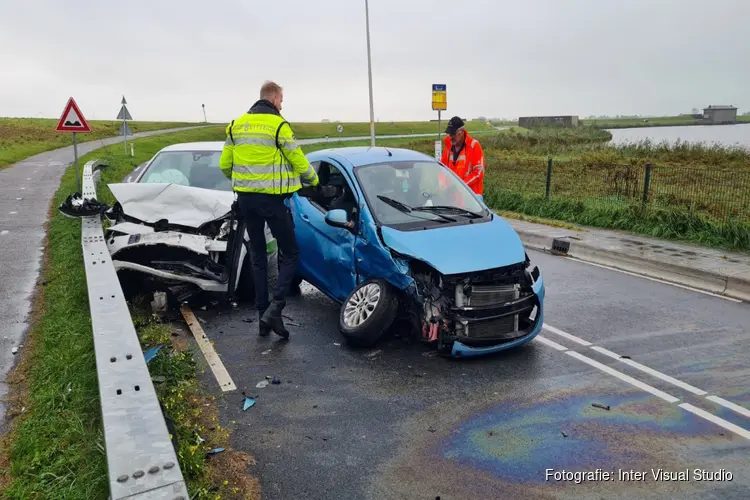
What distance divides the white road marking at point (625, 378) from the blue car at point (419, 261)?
0.44 m

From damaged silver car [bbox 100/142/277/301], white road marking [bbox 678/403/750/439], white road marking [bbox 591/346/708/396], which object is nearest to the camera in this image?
white road marking [bbox 678/403/750/439]

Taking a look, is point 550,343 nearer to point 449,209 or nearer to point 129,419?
point 449,209

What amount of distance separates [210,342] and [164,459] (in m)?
3.53

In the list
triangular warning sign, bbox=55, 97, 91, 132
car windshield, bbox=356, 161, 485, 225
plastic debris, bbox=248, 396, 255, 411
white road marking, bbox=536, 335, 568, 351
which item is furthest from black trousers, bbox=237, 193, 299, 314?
triangular warning sign, bbox=55, 97, 91, 132

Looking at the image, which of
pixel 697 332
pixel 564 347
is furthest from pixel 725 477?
pixel 697 332

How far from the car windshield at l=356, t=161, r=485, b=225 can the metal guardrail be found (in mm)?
2685

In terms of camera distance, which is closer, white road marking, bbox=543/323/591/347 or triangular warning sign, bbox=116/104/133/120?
white road marking, bbox=543/323/591/347

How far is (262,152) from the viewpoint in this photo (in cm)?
562

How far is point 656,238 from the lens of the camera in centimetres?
1095

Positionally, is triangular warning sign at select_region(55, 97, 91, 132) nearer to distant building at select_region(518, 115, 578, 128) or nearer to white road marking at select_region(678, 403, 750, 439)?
white road marking at select_region(678, 403, 750, 439)

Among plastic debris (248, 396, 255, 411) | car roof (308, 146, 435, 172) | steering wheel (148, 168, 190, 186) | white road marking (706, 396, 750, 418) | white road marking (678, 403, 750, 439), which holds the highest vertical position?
car roof (308, 146, 435, 172)

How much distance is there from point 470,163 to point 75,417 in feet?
21.3

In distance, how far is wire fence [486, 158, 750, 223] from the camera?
10.5 metres

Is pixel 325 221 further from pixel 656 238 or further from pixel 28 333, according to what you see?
pixel 656 238
